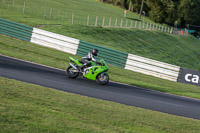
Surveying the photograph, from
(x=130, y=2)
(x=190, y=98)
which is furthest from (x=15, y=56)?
(x=130, y=2)

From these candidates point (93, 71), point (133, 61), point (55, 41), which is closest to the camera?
point (93, 71)

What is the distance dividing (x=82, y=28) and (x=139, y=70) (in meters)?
15.6

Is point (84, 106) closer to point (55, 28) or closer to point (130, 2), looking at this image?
point (55, 28)

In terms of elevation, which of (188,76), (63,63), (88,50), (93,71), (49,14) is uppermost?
(49,14)

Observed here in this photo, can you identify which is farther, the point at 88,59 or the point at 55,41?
the point at 55,41

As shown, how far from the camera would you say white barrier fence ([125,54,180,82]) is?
75.1 ft

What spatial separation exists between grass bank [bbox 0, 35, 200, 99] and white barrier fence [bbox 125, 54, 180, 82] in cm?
82

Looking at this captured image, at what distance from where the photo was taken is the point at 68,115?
8.30m

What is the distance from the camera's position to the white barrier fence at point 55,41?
2508 cm

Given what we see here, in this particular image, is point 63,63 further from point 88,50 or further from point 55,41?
point 55,41

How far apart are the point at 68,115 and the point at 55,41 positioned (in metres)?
17.7

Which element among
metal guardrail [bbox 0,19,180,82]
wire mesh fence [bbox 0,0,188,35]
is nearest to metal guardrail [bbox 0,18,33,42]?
metal guardrail [bbox 0,19,180,82]

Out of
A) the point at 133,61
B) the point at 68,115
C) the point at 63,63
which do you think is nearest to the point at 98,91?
the point at 68,115

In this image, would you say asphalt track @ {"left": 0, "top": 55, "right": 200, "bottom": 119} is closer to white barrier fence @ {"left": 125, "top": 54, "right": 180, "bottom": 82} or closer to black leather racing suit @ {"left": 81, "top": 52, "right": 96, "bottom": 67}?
black leather racing suit @ {"left": 81, "top": 52, "right": 96, "bottom": 67}
